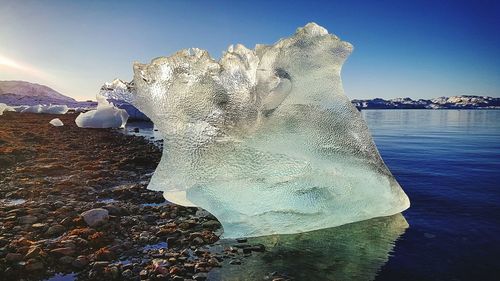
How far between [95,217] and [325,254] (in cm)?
323

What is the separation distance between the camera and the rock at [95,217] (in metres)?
5.38

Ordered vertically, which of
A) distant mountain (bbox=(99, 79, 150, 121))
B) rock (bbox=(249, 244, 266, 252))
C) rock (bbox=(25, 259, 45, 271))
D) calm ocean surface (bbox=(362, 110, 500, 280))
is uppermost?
distant mountain (bbox=(99, 79, 150, 121))

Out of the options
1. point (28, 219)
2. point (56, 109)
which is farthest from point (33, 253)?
point (56, 109)

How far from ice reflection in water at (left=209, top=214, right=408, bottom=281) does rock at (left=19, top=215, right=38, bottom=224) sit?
9.53 ft

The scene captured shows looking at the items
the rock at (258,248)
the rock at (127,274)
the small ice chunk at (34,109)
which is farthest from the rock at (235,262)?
the small ice chunk at (34,109)

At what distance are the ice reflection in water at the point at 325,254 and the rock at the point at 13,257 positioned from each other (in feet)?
6.99

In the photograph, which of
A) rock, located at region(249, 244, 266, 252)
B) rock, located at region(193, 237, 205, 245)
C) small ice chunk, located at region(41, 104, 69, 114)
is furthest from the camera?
small ice chunk, located at region(41, 104, 69, 114)

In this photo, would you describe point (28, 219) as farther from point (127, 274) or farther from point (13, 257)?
point (127, 274)

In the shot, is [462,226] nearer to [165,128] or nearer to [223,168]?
[223,168]

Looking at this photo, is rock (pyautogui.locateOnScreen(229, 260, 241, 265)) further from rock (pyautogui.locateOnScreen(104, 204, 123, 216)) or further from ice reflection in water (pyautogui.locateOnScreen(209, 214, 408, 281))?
rock (pyautogui.locateOnScreen(104, 204, 123, 216))

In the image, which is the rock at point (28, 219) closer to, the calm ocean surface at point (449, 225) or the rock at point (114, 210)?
the rock at point (114, 210)

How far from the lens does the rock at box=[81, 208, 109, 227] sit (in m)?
5.38

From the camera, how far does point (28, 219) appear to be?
5527 mm

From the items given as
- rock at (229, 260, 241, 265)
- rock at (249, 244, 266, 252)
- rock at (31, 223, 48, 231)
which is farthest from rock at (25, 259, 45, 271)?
rock at (249, 244, 266, 252)
